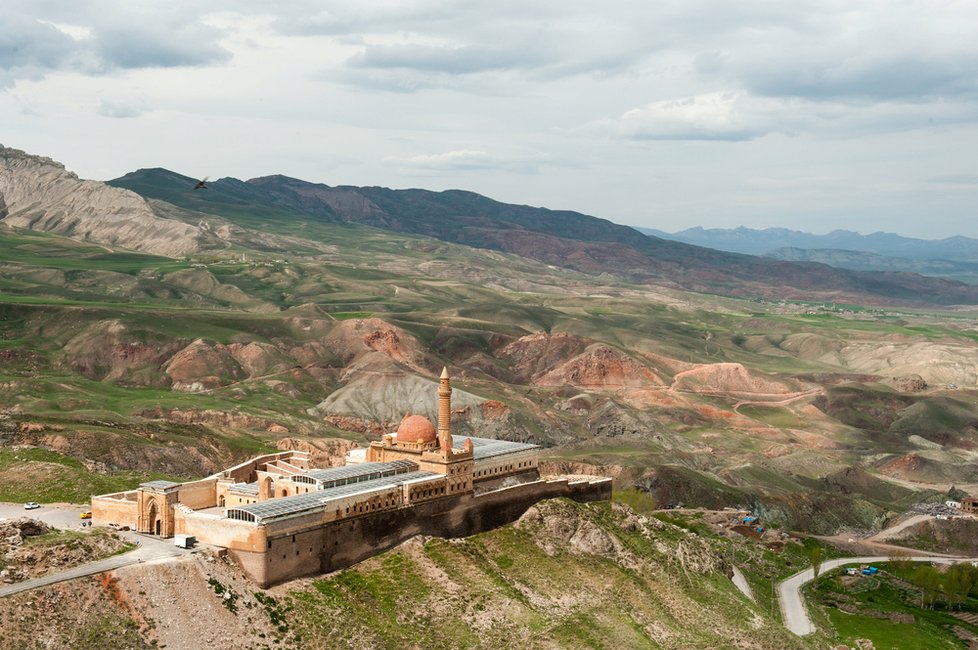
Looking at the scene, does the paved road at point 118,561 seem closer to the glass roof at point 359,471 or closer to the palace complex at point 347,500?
the palace complex at point 347,500

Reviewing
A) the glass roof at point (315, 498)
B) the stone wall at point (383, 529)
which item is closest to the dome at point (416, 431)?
the glass roof at point (315, 498)

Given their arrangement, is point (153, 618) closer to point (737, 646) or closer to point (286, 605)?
point (286, 605)

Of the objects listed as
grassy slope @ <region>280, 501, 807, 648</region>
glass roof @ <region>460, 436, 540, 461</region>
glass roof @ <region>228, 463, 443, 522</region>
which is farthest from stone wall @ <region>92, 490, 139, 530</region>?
glass roof @ <region>460, 436, 540, 461</region>

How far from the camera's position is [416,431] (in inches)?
4577

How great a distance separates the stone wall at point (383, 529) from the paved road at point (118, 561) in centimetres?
558

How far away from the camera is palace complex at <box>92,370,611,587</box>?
298 feet

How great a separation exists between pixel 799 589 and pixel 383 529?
6922 centimetres

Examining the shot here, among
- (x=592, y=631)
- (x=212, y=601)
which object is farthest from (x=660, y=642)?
(x=212, y=601)

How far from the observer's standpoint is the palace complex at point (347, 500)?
298 ft

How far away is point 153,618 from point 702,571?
65.8 meters

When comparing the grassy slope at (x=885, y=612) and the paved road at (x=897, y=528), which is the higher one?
the grassy slope at (x=885, y=612)

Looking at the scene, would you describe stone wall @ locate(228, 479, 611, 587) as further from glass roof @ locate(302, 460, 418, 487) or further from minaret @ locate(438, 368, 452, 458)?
minaret @ locate(438, 368, 452, 458)

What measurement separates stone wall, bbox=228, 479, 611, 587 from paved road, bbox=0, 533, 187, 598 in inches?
220

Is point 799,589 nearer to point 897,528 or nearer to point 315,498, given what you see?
point 897,528
